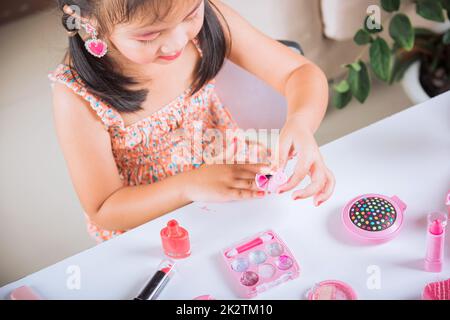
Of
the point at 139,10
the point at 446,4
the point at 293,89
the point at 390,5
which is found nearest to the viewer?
the point at 139,10

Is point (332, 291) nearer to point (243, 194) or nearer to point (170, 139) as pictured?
point (243, 194)

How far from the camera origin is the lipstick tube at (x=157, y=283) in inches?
27.3

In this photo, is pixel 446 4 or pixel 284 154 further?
pixel 446 4

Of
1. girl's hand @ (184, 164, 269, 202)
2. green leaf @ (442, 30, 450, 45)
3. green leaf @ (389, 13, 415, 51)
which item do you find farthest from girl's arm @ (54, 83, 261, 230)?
green leaf @ (442, 30, 450, 45)

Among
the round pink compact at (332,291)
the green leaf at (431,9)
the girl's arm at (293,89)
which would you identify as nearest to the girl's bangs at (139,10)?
the girl's arm at (293,89)

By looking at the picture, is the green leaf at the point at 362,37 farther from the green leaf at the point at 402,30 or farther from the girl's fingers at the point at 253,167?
the girl's fingers at the point at 253,167

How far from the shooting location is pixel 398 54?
1.16 m

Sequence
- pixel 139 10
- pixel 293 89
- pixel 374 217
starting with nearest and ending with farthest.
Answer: pixel 139 10, pixel 374 217, pixel 293 89

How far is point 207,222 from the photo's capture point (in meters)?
0.76

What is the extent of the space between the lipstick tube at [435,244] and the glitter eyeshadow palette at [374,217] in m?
0.05

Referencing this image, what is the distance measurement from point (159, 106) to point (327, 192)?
26 centimetres

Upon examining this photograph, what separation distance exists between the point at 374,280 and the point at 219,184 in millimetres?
233

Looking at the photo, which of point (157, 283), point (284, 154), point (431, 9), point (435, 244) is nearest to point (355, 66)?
point (431, 9)

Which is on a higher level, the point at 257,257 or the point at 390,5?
the point at 390,5
